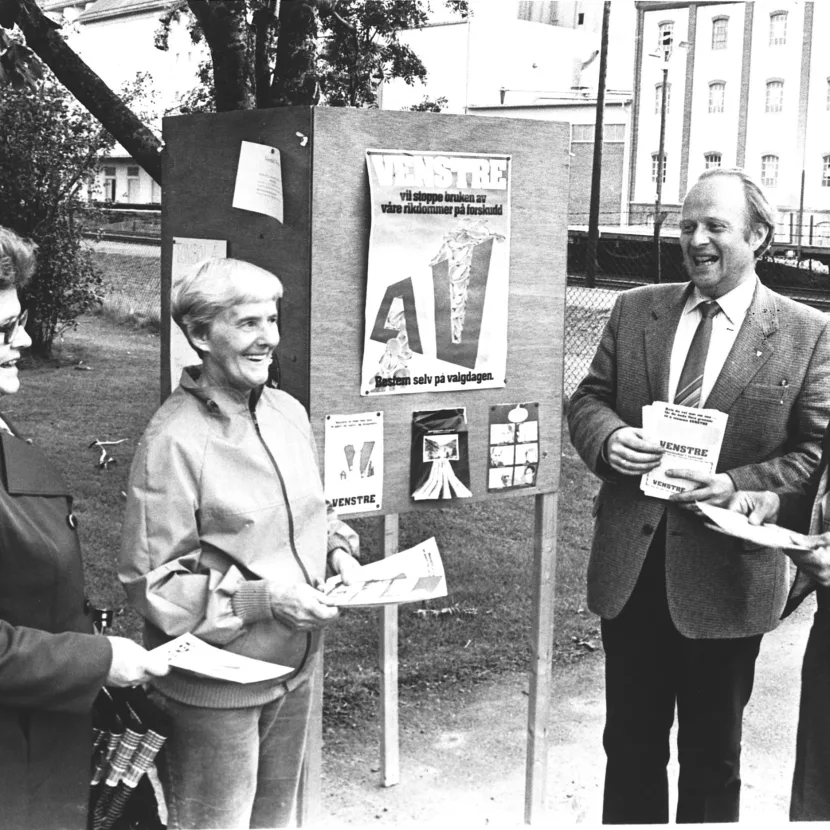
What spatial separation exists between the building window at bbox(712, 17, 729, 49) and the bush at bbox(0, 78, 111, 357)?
37.8 metres

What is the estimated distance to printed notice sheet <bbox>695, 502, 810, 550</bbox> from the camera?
109 inches

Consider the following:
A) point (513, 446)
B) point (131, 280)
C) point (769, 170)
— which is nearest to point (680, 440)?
point (513, 446)

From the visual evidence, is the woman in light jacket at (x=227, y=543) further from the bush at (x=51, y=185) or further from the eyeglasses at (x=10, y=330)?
the bush at (x=51, y=185)

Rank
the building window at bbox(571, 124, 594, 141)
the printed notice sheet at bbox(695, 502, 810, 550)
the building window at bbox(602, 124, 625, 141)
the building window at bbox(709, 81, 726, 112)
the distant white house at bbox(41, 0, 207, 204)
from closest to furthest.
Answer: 1. the printed notice sheet at bbox(695, 502, 810, 550)
2. the distant white house at bbox(41, 0, 207, 204)
3. the building window at bbox(571, 124, 594, 141)
4. the building window at bbox(709, 81, 726, 112)
5. the building window at bbox(602, 124, 625, 141)

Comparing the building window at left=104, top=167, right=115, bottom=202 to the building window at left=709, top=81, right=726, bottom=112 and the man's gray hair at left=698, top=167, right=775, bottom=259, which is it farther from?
the building window at left=709, top=81, right=726, bottom=112

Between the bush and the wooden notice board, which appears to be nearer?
the wooden notice board

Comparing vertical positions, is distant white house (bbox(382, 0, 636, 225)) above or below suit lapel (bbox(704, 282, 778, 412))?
above

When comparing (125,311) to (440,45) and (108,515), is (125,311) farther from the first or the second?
(440,45)

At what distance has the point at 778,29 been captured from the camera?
43031mm

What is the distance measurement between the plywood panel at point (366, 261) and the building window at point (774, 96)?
139ft

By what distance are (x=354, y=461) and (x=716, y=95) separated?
45.4m

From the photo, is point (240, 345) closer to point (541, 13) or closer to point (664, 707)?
point (664, 707)

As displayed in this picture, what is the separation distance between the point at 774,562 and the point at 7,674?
216cm

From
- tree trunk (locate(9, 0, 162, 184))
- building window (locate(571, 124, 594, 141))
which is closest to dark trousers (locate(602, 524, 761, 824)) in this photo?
tree trunk (locate(9, 0, 162, 184))
